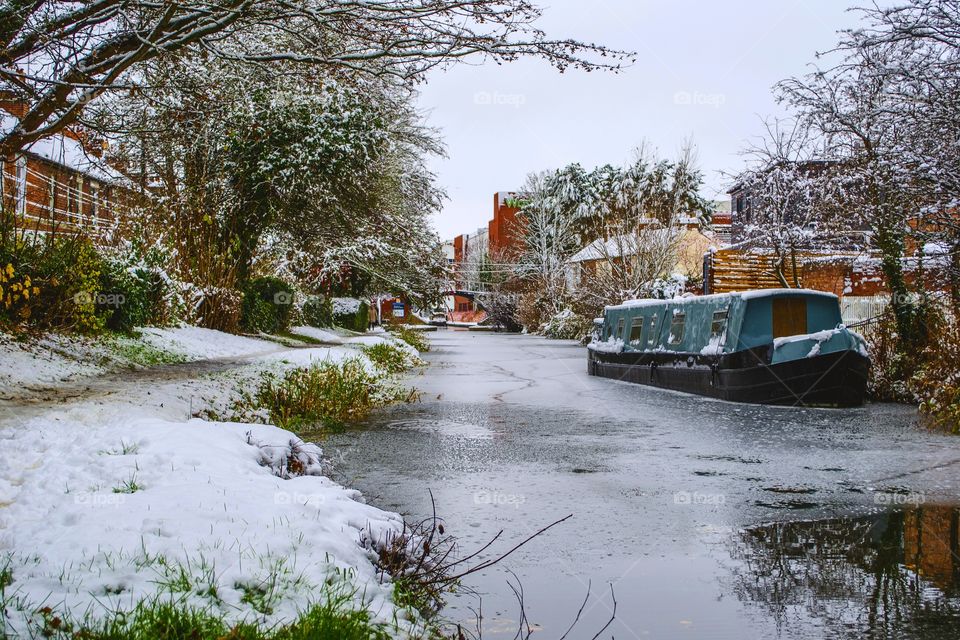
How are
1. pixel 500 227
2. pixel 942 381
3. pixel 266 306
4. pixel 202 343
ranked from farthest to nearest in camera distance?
pixel 500 227 → pixel 266 306 → pixel 202 343 → pixel 942 381

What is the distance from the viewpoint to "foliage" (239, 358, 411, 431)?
10312 millimetres

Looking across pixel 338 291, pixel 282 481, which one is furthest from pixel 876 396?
pixel 338 291

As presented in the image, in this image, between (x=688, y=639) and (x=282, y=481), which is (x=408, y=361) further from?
(x=688, y=639)

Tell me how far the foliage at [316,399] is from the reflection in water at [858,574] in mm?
6038

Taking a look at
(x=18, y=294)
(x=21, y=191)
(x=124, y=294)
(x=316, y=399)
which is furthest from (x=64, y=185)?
(x=316, y=399)

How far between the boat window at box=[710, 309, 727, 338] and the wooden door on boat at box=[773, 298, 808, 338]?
878 millimetres

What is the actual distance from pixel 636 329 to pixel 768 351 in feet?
19.4

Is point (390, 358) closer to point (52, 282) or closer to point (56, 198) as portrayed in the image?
point (52, 282)

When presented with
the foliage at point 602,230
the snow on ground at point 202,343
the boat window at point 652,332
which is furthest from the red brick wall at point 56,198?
the foliage at point 602,230

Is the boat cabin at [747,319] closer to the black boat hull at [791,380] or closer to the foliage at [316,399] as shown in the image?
the black boat hull at [791,380]

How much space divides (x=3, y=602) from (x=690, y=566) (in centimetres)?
349

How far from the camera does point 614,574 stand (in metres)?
4.82

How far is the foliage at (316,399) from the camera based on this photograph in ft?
33.8

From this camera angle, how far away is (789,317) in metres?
14.7
